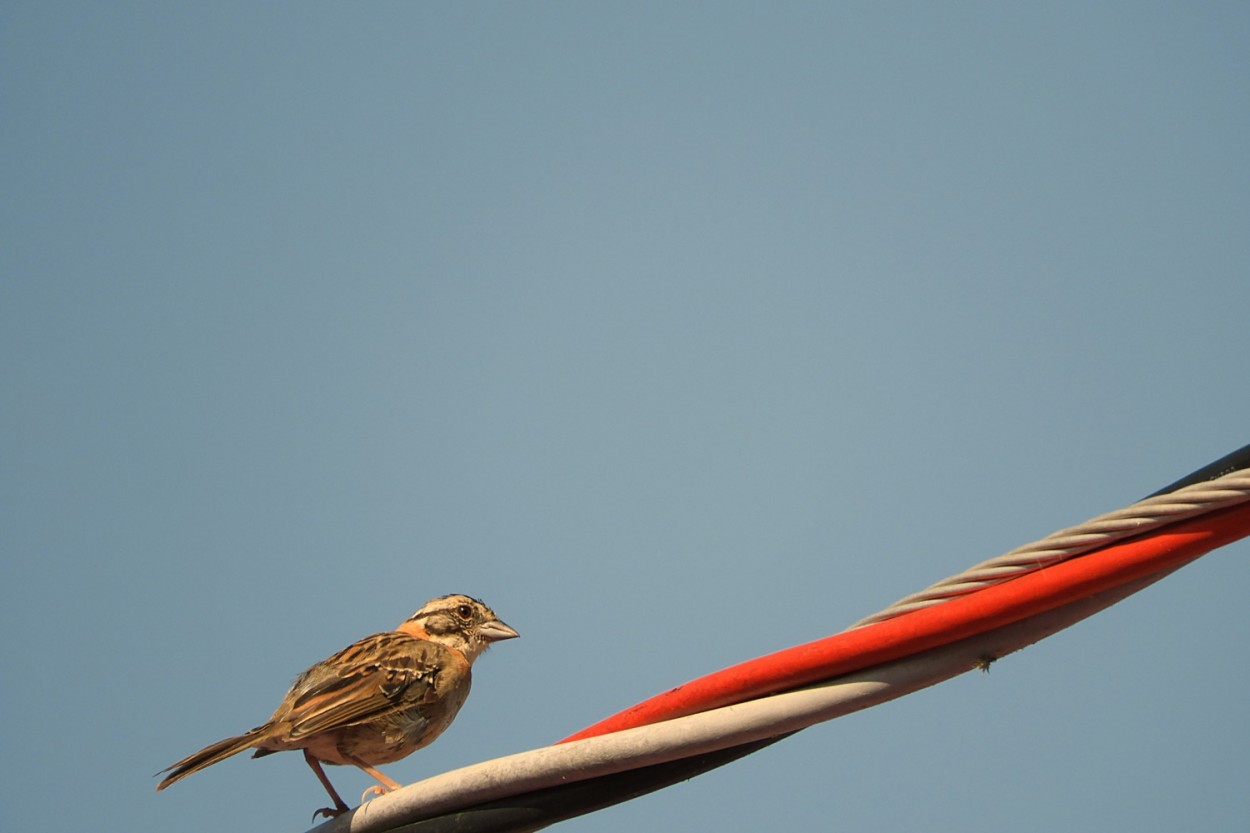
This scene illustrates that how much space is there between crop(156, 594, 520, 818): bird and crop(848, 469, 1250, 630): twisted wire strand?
155 inches

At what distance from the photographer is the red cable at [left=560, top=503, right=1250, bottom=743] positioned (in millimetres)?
3957

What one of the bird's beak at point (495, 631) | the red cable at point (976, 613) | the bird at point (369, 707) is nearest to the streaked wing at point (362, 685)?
the bird at point (369, 707)

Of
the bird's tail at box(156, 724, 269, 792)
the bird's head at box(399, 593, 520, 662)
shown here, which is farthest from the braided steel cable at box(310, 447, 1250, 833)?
the bird's head at box(399, 593, 520, 662)

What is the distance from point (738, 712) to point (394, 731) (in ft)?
14.0

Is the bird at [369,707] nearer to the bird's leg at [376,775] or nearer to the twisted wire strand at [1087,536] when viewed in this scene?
the bird's leg at [376,775]

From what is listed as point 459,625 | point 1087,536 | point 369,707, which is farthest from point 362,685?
point 1087,536

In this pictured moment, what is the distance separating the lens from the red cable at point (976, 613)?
13.0 feet

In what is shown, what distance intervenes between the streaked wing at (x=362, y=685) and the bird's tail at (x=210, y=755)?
396 mm

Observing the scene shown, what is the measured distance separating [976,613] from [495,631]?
237 inches

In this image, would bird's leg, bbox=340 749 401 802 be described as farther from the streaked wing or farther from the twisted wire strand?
the twisted wire strand

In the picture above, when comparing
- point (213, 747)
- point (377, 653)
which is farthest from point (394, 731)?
point (213, 747)

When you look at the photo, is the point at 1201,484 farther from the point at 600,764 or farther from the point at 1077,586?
the point at 600,764

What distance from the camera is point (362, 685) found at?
26.1 ft

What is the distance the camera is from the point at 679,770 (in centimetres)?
442
